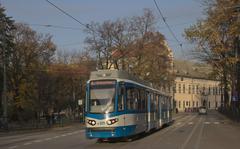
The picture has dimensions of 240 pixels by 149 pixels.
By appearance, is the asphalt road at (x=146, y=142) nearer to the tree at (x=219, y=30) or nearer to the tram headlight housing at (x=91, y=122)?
the tram headlight housing at (x=91, y=122)

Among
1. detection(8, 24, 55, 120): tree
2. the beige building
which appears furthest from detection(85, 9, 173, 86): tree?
the beige building

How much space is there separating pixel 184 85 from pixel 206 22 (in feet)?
343

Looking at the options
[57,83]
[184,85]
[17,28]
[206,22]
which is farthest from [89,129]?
[184,85]

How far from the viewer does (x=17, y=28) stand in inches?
2586

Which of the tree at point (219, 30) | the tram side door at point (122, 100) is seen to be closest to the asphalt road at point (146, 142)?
the tram side door at point (122, 100)

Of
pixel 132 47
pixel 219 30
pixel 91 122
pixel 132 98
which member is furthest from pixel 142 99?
pixel 132 47

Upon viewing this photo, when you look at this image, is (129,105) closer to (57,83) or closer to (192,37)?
(192,37)

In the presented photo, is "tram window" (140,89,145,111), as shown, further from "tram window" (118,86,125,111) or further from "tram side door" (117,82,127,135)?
"tram window" (118,86,125,111)

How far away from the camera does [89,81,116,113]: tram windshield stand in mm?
21594

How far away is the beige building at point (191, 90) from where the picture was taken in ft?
460

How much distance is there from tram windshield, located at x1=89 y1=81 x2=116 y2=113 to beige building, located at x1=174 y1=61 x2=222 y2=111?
376ft

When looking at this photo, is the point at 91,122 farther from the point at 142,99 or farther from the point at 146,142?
the point at 142,99

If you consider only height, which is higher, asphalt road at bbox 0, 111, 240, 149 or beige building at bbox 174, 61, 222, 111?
beige building at bbox 174, 61, 222, 111

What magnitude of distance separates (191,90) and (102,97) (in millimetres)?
125829
